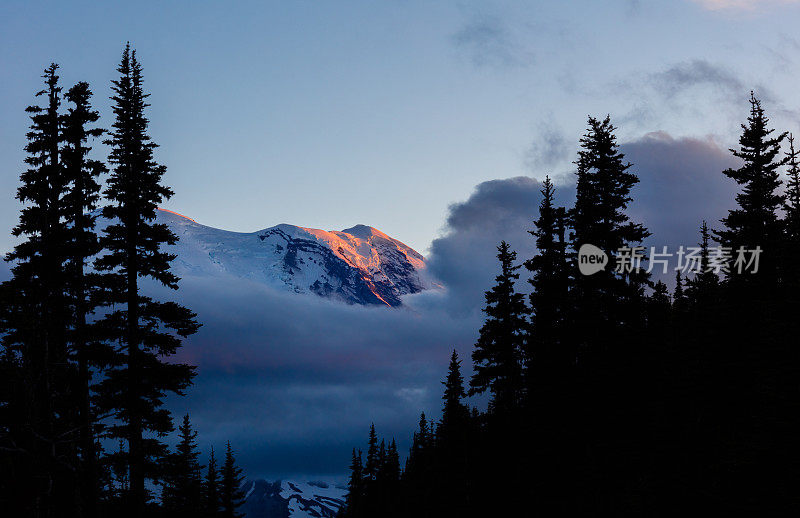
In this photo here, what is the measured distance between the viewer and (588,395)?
135 ft

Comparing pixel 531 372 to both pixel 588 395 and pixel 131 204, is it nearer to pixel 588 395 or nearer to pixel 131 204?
pixel 588 395

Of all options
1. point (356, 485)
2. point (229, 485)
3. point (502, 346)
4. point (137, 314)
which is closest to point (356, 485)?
point (356, 485)

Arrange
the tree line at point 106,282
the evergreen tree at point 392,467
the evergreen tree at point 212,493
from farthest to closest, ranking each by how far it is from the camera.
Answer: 1. the evergreen tree at point 392,467
2. the evergreen tree at point 212,493
3. the tree line at point 106,282

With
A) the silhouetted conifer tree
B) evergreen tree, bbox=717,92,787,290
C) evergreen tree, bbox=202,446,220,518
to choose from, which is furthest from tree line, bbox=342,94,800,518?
the silhouetted conifer tree

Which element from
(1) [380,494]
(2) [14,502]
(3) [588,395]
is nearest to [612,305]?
(3) [588,395]

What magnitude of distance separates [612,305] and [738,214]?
12.8 meters

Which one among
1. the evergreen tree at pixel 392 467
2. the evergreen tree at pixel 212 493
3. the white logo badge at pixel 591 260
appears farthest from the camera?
the evergreen tree at pixel 392 467

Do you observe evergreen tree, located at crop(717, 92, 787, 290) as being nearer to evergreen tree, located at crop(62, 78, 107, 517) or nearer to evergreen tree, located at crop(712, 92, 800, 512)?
evergreen tree, located at crop(712, 92, 800, 512)

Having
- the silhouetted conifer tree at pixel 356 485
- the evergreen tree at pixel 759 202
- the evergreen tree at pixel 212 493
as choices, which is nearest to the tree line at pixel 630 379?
the evergreen tree at pixel 759 202

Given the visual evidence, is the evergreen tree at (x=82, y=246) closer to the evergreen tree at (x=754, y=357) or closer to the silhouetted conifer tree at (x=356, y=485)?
the evergreen tree at (x=754, y=357)

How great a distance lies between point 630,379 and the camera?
4178 centimetres

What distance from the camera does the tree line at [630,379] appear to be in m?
32.2

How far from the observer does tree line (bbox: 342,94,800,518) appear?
3219 centimetres

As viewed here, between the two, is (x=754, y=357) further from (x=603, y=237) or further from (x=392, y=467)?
(x=392, y=467)
